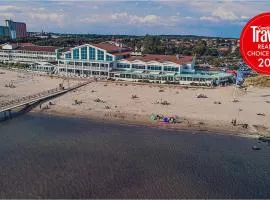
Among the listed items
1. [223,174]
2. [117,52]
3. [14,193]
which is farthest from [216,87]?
[14,193]

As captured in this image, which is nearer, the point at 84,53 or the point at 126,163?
the point at 126,163

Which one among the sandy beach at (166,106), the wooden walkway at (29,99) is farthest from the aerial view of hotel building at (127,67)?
the wooden walkway at (29,99)

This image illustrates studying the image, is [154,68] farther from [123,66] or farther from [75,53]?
[75,53]

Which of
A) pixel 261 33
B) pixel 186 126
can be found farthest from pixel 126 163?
pixel 261 33

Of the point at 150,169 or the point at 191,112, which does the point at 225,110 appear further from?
the point at 150,169

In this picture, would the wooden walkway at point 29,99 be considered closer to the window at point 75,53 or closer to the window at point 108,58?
the window at point 108,58

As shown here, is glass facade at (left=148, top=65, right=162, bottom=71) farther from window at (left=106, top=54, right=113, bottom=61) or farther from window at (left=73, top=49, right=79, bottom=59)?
window at (left=73, top=49, right=79, bottom=59)
